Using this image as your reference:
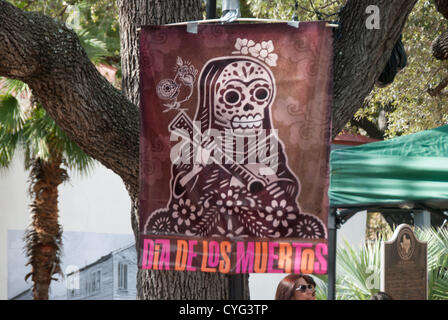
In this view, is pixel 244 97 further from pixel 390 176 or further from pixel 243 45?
pixel 390 176

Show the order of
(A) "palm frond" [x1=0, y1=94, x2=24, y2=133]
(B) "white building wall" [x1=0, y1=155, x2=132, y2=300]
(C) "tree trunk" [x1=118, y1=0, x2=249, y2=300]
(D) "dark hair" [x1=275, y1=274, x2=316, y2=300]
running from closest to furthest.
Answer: (C) "tree trunk" [x1=118, y1=0, x2=249, y2=300], (D) "dark hair" [x1=275, y1=274, x2=316, y2=300], (A) "palm frond" [x1=0, y1=94, x2=24, y2=133], (B) "white building wall" [x1=0, y1=155, x2=132, y2=300]

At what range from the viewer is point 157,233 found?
4.15 m

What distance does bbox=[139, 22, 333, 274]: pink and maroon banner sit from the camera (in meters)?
4.03

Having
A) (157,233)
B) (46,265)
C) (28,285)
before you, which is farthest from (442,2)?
(28,285)

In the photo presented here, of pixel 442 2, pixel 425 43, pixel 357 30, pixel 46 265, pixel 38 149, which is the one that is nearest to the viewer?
pixel 357 30

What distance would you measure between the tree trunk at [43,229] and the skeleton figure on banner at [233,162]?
6.66 m

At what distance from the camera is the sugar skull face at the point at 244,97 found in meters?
4.07

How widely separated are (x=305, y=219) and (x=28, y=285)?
11.3 m

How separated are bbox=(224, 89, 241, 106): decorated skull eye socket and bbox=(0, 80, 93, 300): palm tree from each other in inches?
212

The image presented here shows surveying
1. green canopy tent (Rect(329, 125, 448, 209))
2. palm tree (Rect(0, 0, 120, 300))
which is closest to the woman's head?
green canopy tent (Rect(329, 125, 448, 209))

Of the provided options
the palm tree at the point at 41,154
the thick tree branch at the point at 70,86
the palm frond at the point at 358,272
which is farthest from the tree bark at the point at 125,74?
the palm tree at the point at 41,154

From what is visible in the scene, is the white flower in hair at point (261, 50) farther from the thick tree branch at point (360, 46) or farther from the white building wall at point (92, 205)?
the white building wall at point (92, 205)

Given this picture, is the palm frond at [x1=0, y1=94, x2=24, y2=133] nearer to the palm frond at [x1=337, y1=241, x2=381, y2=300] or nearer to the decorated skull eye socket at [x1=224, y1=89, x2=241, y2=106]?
the palm frond at [x1=337, y1=241, x2=381, y2=300]

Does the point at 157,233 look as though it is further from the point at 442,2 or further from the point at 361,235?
the point at 361,235
